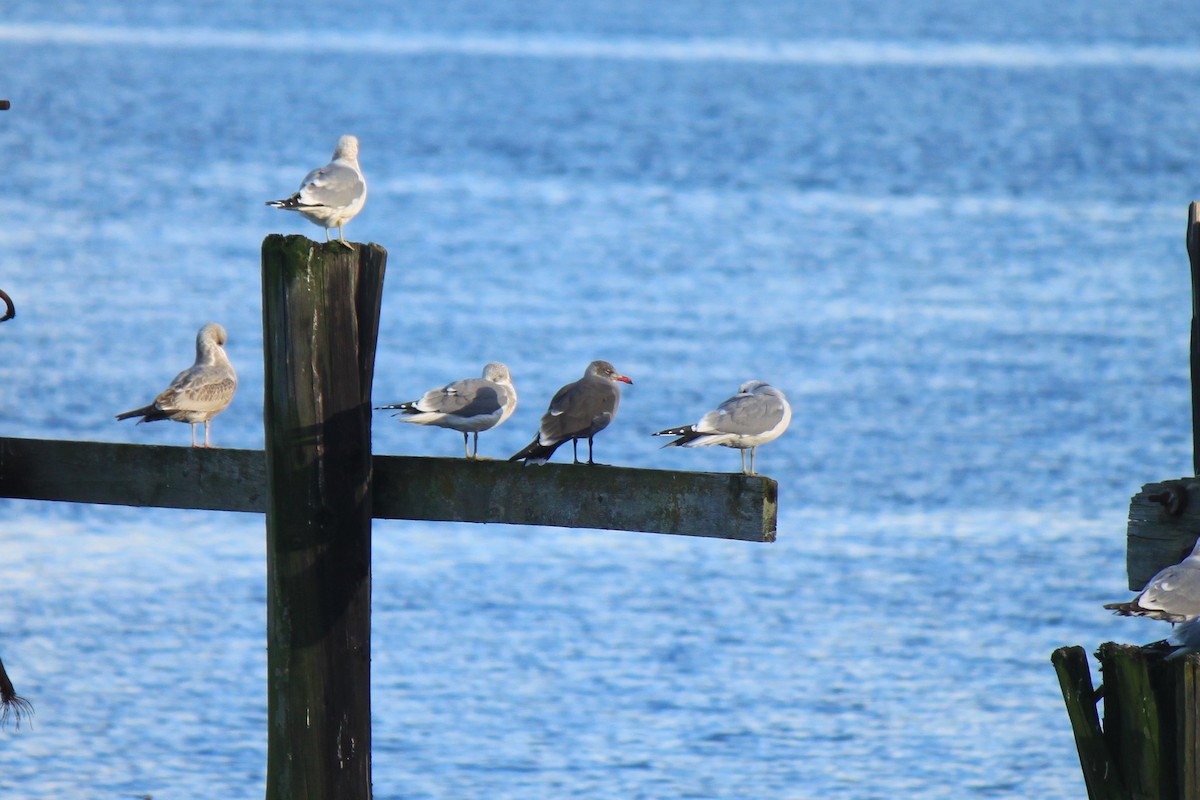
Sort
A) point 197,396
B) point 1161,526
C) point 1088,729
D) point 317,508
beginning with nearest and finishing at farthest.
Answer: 1. point 1088,729
2. point 1161,526
3. point 317,508
4. point 197,396

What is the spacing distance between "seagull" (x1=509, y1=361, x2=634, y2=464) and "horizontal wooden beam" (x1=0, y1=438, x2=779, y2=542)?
21 cm

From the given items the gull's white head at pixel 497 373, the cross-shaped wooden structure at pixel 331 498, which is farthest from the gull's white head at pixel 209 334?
the cross-shaped wooden structure at pixel 331 498

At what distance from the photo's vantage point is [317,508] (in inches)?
234

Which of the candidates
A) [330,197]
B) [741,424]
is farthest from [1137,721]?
[330,197]

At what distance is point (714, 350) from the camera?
20828mm

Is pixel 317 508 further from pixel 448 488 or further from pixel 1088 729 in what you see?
pixel 1088 729

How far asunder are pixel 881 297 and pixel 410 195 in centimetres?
1211

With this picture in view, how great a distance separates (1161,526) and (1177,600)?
1.37 feet

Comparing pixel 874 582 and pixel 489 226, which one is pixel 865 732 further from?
pixel 489 226

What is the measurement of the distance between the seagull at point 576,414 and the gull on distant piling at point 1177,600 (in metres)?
1.99

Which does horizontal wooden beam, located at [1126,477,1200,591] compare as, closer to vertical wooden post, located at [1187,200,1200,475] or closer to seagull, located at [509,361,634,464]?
vertical wooden post, located at [1187,200,1200,475]

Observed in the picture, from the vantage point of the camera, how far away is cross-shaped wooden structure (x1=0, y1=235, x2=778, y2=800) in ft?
19.3

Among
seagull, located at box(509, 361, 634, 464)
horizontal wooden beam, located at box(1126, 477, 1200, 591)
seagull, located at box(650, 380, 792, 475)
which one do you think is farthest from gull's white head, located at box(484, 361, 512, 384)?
horizontal wooden beam, located at box(1126, 477, 1200, 591)

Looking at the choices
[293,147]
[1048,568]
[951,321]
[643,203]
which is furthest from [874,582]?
[293,147]
